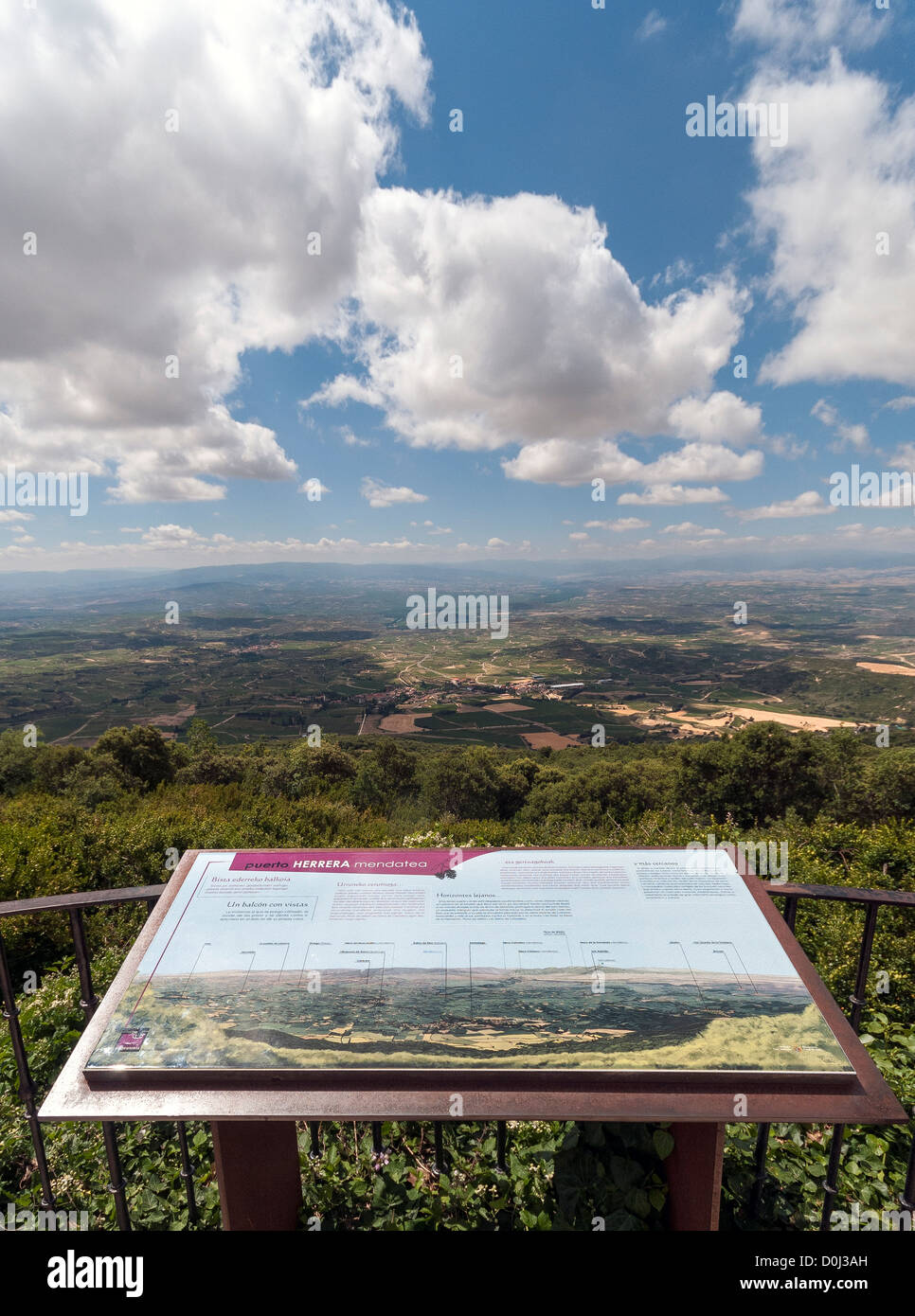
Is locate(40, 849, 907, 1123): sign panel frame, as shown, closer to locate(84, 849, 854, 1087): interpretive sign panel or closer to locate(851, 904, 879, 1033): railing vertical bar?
locate(84, 849, 854, 1087): interpretive sign panel

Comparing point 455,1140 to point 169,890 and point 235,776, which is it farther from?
point 235,776

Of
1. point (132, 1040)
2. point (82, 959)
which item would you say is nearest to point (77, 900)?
point (82, 959)

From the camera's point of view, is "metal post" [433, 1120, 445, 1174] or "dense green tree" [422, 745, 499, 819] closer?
"metal post" [433, 1120, 445, 1174]

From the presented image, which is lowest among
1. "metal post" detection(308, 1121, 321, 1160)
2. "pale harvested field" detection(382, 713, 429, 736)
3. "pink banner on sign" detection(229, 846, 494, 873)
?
"pale harvested field" detection(382, 713, 429, 736)

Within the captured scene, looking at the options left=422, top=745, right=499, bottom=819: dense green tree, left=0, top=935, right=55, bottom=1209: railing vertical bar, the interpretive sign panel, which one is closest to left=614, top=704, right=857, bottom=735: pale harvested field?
left=422, top=745, right=499, bottom=819: dense green tree

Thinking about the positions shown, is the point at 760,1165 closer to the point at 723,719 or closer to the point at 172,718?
the point at 723,719

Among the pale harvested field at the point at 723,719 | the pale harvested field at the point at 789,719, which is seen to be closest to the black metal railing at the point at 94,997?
the pale harvested field at the point at 789,719

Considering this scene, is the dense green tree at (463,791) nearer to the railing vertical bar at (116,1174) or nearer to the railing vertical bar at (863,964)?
the railing vertical bar at (116,1174)

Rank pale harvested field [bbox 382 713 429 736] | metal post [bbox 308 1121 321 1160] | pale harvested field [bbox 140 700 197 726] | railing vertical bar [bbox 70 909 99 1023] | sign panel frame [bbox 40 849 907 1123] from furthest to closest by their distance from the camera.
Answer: pale harvested field [bbox 140 700 197 726], pale harvested field [bbox 382 713 429 736], metal post [bbox 308 1121 321 1160], railing vertical bar [bbox 70 909 99 1023], sign panel frame [bbox 40 849 907 1123]
